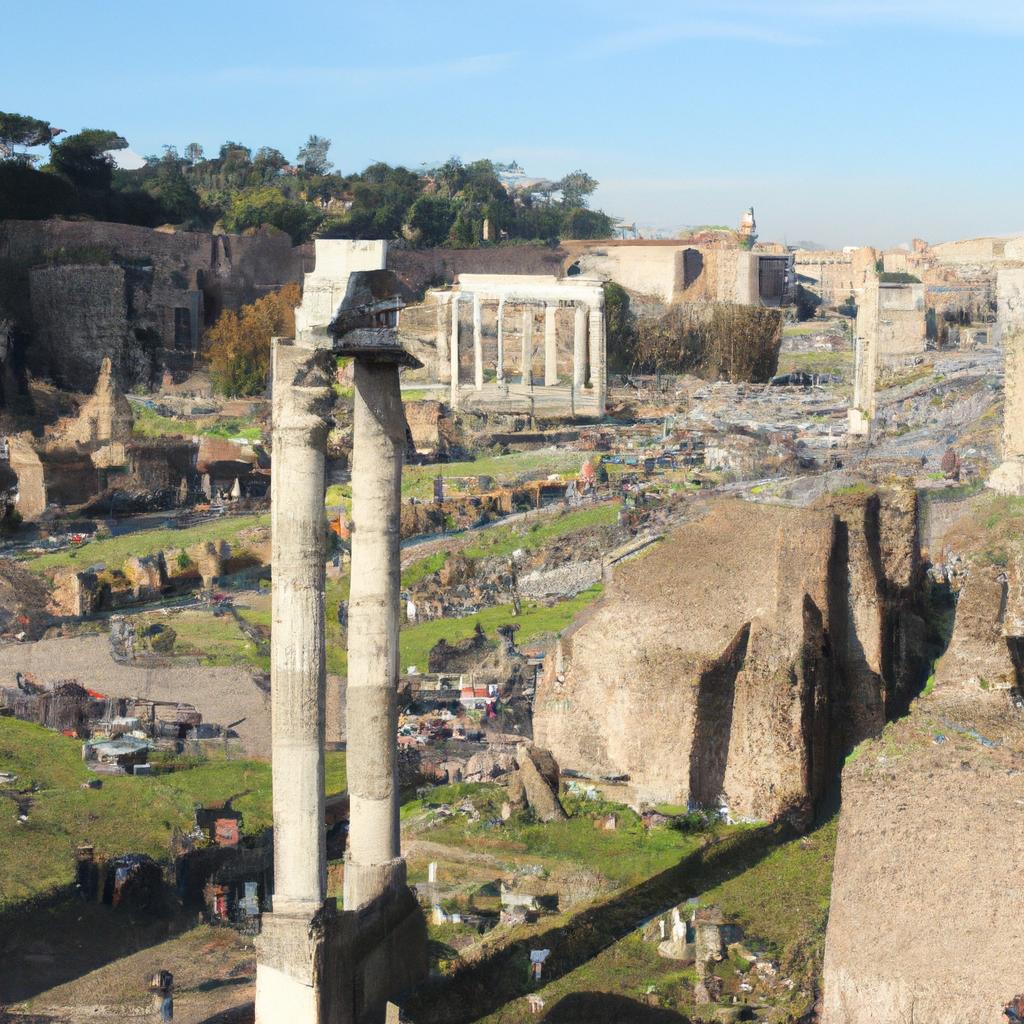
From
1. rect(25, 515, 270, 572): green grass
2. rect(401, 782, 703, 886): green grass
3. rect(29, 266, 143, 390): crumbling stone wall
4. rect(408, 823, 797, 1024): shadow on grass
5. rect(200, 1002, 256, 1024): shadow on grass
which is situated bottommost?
rect(200, 1002, 256, 1024): shadow on grass

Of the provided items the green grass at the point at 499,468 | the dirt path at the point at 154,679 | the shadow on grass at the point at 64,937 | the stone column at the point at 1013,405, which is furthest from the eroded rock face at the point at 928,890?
the green grass at the point at 499,468

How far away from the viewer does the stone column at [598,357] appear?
35.4 meters

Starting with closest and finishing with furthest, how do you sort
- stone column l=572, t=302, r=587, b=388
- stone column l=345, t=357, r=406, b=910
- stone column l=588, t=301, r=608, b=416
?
stone column l=345, t=357, r=406, b=910, stone column l=572, t=302, r=587, b=388, stone column l=588, t=301, r=608, b=416

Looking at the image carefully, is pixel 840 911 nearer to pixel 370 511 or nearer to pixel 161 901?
pixel 370 511

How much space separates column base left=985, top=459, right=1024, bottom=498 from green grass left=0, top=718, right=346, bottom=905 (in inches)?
393

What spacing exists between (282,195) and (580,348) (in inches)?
695

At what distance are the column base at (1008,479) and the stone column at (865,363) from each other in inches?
247

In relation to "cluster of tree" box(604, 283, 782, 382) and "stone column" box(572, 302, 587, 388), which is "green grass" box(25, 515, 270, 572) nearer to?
"stone column" box(572, 302, 587, 388)

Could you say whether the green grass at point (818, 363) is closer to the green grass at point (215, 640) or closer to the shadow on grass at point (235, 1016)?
the green grass at point (215, 640)

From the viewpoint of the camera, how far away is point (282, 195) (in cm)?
5341

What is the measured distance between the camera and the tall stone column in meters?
9.72

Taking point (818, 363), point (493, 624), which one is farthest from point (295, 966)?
point (818, 363)

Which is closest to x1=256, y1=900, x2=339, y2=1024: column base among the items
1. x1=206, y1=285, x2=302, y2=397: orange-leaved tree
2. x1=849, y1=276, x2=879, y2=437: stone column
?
x1=849, y1=276, x2=879, y2=437: stone column

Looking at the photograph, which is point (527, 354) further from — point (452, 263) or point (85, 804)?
point (85, 804)
